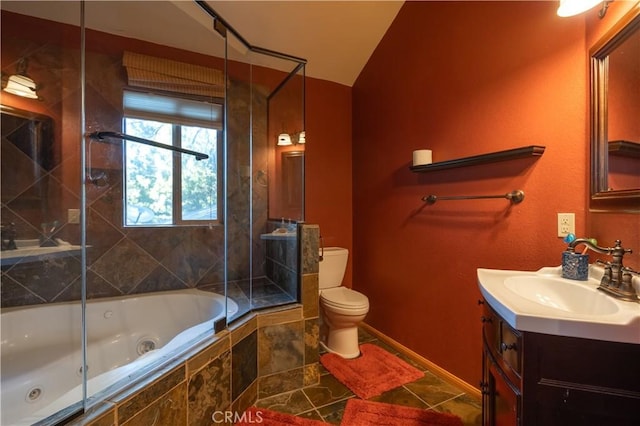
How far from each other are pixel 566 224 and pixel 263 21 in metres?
2.37

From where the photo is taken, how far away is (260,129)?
253 cm

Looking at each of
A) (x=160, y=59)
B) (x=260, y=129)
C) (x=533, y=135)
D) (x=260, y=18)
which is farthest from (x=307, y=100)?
(x=533, y=135)

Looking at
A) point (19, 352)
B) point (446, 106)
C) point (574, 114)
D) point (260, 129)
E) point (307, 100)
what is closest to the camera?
point (574, 114)

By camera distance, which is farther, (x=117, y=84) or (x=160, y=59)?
(x=160, y=59)

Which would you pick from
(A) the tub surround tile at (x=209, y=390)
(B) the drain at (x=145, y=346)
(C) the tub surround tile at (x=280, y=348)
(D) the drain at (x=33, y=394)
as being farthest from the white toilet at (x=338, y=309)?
(D) the drain at (x=33, y=394)

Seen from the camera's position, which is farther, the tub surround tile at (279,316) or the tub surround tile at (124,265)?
the tub surround tile at (124,265)

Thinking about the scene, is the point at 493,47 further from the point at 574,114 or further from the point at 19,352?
the point at 19,352

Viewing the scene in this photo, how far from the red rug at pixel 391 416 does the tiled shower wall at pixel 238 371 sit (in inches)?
14.3

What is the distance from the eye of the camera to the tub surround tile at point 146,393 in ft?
3.18

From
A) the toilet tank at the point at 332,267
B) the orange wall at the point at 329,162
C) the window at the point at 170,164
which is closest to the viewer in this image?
the window at the point at 170,164

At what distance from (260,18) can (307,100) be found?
0.80 m

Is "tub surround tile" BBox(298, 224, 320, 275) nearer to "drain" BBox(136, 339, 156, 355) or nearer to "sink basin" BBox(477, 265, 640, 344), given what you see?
"sink basin" BBox(477, 265, 640, 344)

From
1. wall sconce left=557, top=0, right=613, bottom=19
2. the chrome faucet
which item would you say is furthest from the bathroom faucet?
wall sconce left=557, top=0, right=613, bottom=19

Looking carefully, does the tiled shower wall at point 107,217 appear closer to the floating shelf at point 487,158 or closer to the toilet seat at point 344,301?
the toilet seat at point 344,301
